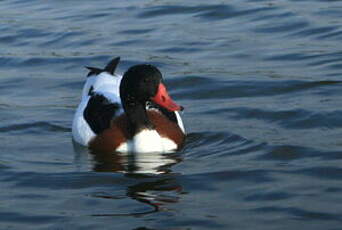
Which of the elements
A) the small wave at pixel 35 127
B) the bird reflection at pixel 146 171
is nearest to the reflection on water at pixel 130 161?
the bird reflection at pixel 146 171

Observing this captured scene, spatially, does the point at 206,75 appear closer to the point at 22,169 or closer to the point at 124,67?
the point at 124,67

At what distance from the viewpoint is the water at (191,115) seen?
7.19 m

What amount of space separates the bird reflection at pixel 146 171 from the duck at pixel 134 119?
106 mm

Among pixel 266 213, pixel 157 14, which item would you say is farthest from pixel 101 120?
pixel 157 14

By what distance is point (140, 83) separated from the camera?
351 inches

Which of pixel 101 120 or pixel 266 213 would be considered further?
pixel 101 120

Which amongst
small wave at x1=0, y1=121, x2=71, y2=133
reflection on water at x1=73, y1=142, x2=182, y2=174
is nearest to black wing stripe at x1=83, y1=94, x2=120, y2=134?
reflection on water at x1=73, y1=142, x2=182, y2=174

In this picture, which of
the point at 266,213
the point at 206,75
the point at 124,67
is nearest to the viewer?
the point at 266,213

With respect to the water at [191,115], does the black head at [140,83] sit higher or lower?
higher

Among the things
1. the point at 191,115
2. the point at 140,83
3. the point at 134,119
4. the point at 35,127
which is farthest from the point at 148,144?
the point at 35,127

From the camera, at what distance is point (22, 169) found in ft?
27.8

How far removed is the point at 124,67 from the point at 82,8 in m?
3.63

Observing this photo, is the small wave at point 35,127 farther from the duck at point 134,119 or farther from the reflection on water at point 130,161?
the reflection on water at point 130,161

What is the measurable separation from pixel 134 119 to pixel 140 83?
1.40ft
